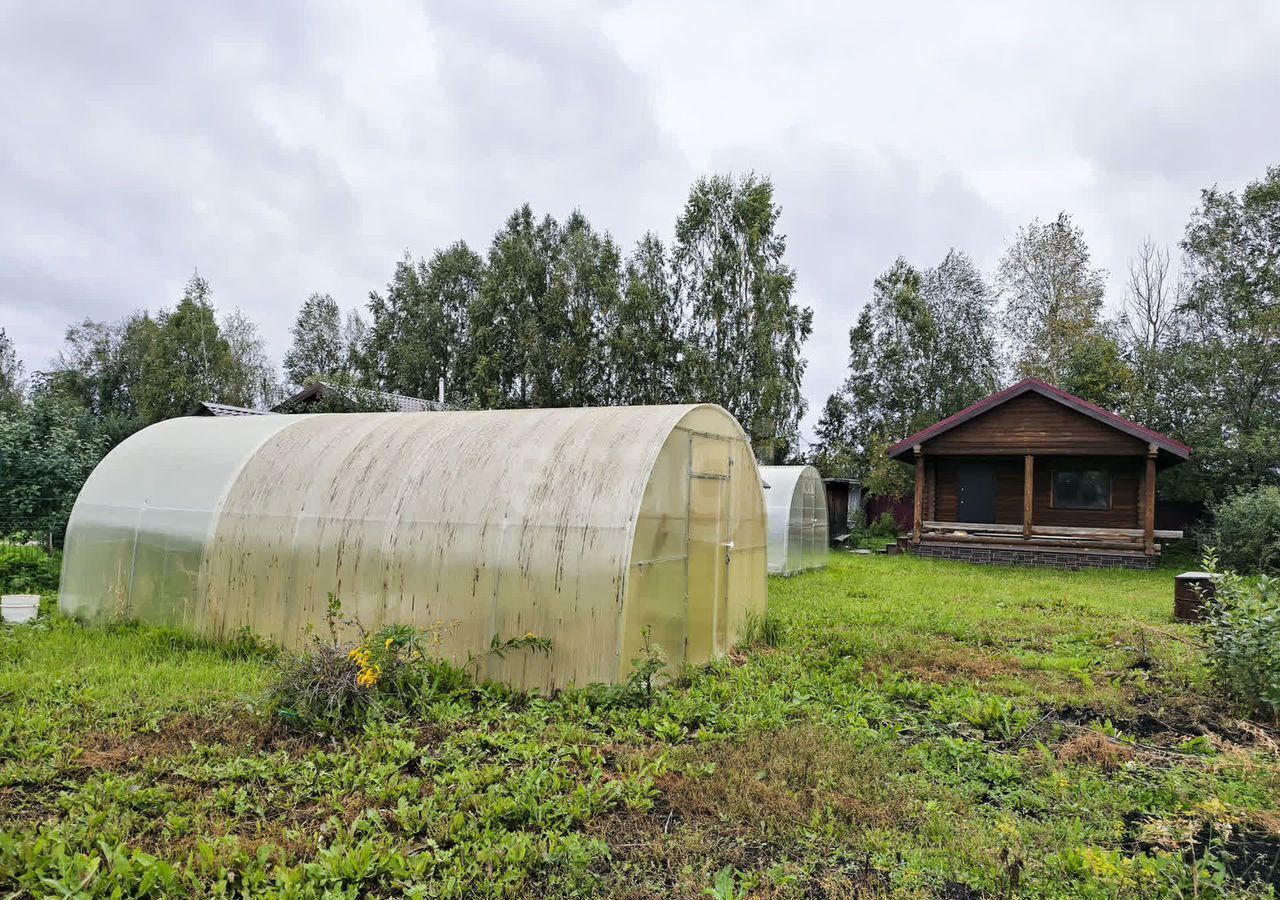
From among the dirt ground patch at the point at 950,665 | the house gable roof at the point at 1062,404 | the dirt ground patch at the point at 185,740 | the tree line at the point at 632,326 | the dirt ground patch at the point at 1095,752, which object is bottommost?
the dirt ground patch at the point at 185,740

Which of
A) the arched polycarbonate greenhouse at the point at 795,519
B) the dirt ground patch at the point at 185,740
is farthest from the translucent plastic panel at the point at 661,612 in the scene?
the arched polycarbonate greenhouse at the point at 795,519

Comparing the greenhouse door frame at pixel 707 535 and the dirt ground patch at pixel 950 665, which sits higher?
the greenhouse door frame at pixel 707 535

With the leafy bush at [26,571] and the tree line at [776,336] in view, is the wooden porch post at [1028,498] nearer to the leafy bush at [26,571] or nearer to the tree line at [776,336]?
the tree line at [776,336]

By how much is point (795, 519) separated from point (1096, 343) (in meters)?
16.2

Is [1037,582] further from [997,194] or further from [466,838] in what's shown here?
[997,194]

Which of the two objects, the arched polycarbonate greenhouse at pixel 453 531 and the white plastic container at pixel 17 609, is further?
the white plastic container at pixel 17 609

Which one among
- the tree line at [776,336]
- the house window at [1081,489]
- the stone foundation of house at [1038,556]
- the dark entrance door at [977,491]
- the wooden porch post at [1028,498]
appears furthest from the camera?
the tree line at [776,336]

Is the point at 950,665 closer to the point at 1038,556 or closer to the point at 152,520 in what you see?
the point at 152,520

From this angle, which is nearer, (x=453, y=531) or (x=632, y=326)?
(x=453, y=531)

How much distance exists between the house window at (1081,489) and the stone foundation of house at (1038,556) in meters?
1.89

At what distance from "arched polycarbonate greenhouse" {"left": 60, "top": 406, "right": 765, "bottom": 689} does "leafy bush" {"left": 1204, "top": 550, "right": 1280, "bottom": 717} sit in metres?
4.44

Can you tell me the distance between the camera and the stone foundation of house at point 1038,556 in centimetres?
1767

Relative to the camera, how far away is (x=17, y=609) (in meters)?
8.75

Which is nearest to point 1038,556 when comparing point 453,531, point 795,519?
point 795,519
